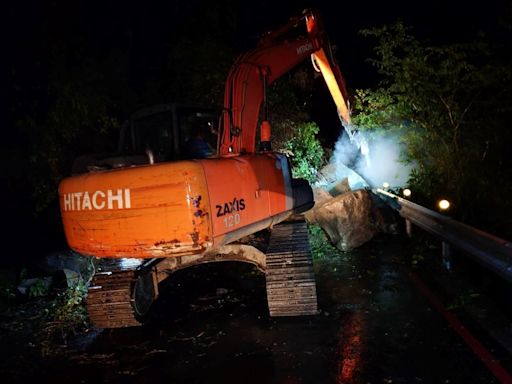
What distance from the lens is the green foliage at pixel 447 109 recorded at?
9.40 meters

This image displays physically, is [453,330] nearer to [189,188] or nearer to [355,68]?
[189,188]

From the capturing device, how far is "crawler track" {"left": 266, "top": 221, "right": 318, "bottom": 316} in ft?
17.9

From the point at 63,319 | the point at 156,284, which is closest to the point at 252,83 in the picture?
the point at 156,284

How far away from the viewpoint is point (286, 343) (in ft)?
15.7

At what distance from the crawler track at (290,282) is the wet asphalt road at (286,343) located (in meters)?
0.18

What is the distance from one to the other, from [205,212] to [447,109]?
23.9 ft

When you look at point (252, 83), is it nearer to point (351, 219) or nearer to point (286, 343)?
point (351, 219)

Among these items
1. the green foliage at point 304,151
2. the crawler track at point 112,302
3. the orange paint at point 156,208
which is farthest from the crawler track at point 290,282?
the green foliage at point 304,151

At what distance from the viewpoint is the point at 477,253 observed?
5367 mm

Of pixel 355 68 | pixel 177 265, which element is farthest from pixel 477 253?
pixel 355 68

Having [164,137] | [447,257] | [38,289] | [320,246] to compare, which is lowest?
[38,289]

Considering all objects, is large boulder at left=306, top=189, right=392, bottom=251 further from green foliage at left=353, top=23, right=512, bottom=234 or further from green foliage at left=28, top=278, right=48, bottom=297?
green foliage at left=28, top=278, right=48, bottom=297

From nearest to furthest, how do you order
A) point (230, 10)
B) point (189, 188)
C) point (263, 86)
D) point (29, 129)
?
point (189, 188) → point (263, 86) → point (29, 129) → point (230, 10)

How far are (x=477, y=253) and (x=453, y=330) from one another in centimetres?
112
